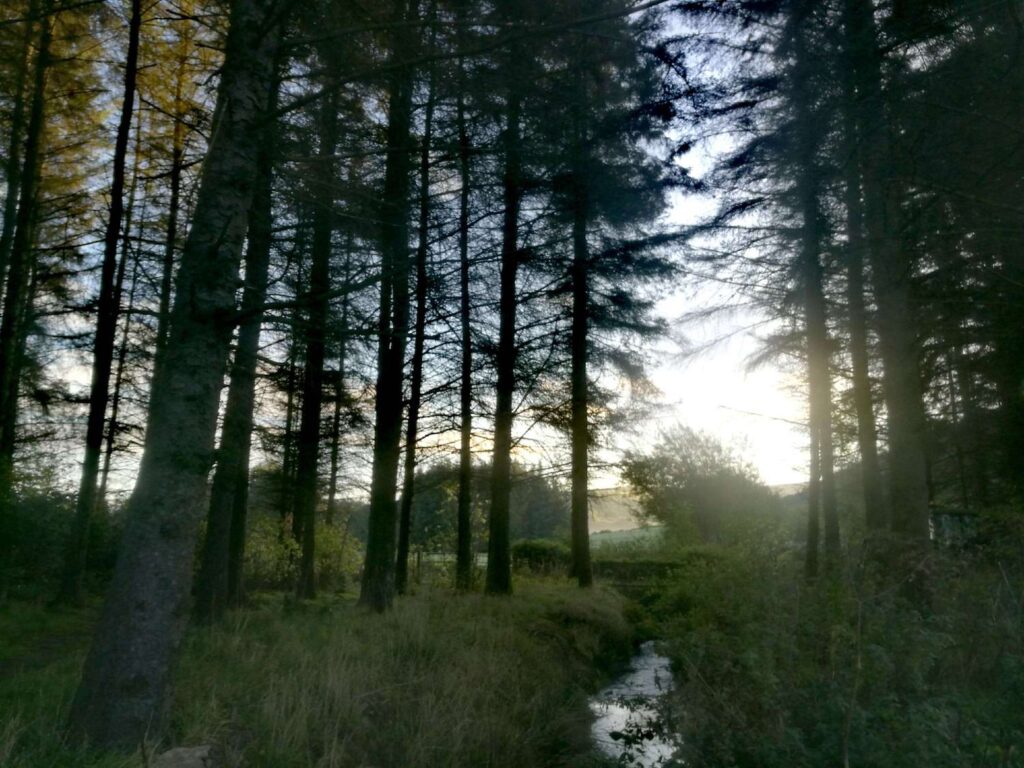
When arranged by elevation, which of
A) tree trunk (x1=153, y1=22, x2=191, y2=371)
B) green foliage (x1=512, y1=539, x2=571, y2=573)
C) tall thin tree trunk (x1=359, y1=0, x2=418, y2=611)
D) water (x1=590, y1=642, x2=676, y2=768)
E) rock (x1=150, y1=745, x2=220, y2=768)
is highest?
tree trunk (x1=153, y1=22, x2=191, y2=371)

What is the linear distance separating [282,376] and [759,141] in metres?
8.48

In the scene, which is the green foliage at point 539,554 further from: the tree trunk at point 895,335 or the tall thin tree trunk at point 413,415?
the tree trunk at point 895,335

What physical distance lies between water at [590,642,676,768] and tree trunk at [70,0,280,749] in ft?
10.6

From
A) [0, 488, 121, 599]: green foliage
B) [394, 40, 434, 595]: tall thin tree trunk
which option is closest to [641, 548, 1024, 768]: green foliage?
[394, 40, 434, 595]: tall thin tree trunk

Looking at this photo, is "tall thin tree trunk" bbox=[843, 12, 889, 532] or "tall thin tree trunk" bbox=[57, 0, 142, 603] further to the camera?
"tall thin tree trunk" bbox=[57, 0, 142, 603]

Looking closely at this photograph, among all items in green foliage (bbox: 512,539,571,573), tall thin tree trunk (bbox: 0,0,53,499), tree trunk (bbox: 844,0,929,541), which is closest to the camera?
tree trunk (bbox: 844,0,929,541)

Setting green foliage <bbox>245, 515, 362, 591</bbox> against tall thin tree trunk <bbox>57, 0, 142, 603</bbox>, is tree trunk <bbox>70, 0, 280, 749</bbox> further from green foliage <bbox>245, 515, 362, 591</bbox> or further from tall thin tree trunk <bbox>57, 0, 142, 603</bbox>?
green foliage <bbox>245, 515, 362, 591</bbox>

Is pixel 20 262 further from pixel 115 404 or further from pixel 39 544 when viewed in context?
pixel 39 544

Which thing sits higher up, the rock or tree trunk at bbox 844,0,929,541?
tree trunk at bbox 844,0,929,541

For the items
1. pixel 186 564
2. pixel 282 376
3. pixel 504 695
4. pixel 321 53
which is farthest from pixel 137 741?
pixel 282 376

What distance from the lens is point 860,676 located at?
482 cm

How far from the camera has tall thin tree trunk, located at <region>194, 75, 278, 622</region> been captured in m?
9.05

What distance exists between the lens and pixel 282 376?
13.1 meters

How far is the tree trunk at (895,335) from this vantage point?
7984mm
